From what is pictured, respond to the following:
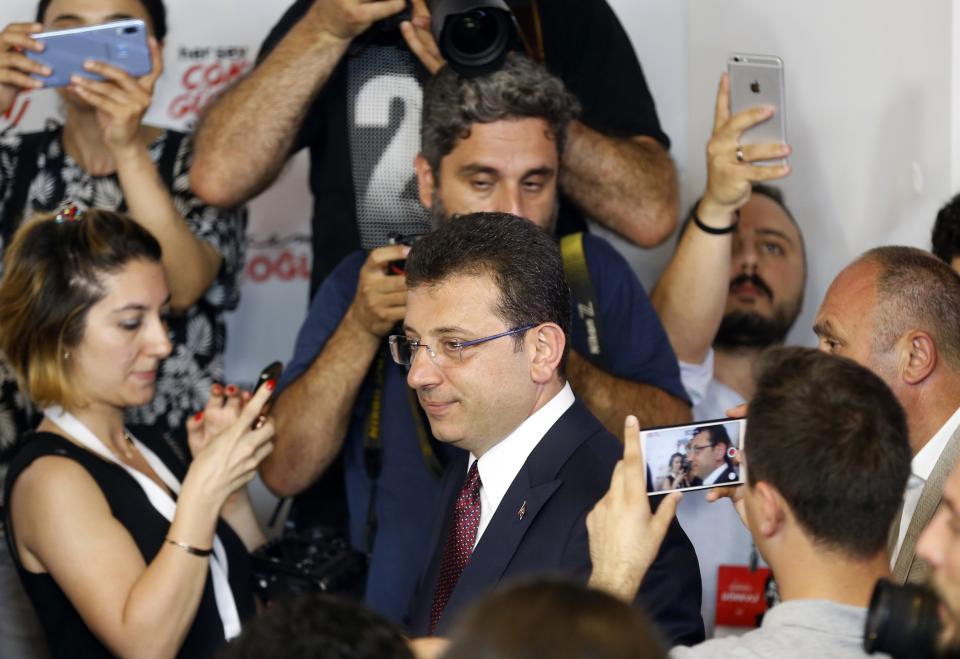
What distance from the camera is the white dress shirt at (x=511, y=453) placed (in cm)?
241

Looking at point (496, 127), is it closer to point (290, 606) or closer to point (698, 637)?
point (698, 637)

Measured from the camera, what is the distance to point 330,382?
311 cm

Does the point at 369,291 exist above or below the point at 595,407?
above

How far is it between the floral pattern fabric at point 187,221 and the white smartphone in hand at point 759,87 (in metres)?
1.41

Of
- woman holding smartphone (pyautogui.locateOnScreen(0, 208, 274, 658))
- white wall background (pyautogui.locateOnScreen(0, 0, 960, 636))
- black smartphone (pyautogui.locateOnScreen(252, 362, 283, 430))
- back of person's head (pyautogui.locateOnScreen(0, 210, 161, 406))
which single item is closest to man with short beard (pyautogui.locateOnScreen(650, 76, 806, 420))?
white wall background (pyautogui.locateOnScreen(0, 0, 960, 636))

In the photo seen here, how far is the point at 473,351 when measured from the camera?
2420 mm

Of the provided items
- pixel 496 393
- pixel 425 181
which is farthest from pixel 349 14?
pixel 496 393

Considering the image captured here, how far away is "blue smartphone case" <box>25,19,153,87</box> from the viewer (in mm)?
3373

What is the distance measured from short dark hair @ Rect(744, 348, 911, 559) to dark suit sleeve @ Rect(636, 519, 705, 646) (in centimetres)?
36

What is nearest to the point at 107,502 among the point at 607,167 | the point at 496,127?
the point at 496,127

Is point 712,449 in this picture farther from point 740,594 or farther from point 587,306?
point 740,594

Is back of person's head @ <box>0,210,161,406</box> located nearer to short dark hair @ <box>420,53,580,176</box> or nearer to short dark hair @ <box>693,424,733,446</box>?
short dark hair @ <box>420,53,580,176</box>

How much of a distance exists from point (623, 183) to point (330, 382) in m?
0.90

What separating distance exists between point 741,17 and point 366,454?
198 centimetres
